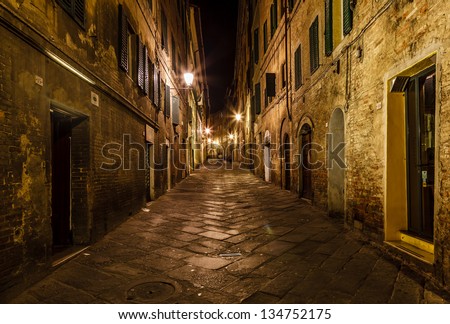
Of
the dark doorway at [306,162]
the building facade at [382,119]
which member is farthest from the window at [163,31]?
the dark doorway at [306,162]

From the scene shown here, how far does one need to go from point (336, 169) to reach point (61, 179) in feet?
20.2

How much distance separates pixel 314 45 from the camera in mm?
8539

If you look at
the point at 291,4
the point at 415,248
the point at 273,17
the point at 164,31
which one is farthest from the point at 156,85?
the point at 415,248

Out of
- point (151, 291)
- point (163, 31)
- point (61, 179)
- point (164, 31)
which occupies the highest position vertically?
point (164, 31)

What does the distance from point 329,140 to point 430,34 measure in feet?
13.2

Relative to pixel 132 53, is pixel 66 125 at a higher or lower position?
lower

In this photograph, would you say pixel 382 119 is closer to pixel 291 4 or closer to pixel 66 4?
pixel 66 4

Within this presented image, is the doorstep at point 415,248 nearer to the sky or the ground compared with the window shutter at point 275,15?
nearer to the ground

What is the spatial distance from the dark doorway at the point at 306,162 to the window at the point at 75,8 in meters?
6.98

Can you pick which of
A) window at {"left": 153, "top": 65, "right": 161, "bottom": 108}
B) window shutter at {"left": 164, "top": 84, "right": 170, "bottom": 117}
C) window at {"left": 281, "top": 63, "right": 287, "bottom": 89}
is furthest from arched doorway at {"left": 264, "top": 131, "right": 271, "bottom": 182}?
window at {"left": 153, "top": 65, "right": 161, "bottom": 108}

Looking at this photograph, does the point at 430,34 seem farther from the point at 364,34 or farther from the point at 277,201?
the point at 277,201

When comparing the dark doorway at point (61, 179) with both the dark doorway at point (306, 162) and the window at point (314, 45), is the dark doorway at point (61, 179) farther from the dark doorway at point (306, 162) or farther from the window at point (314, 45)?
the dark doorway at point (306, 162)

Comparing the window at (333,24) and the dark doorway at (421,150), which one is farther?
the window at (333,24)

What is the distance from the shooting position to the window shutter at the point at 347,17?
20.0 ft
